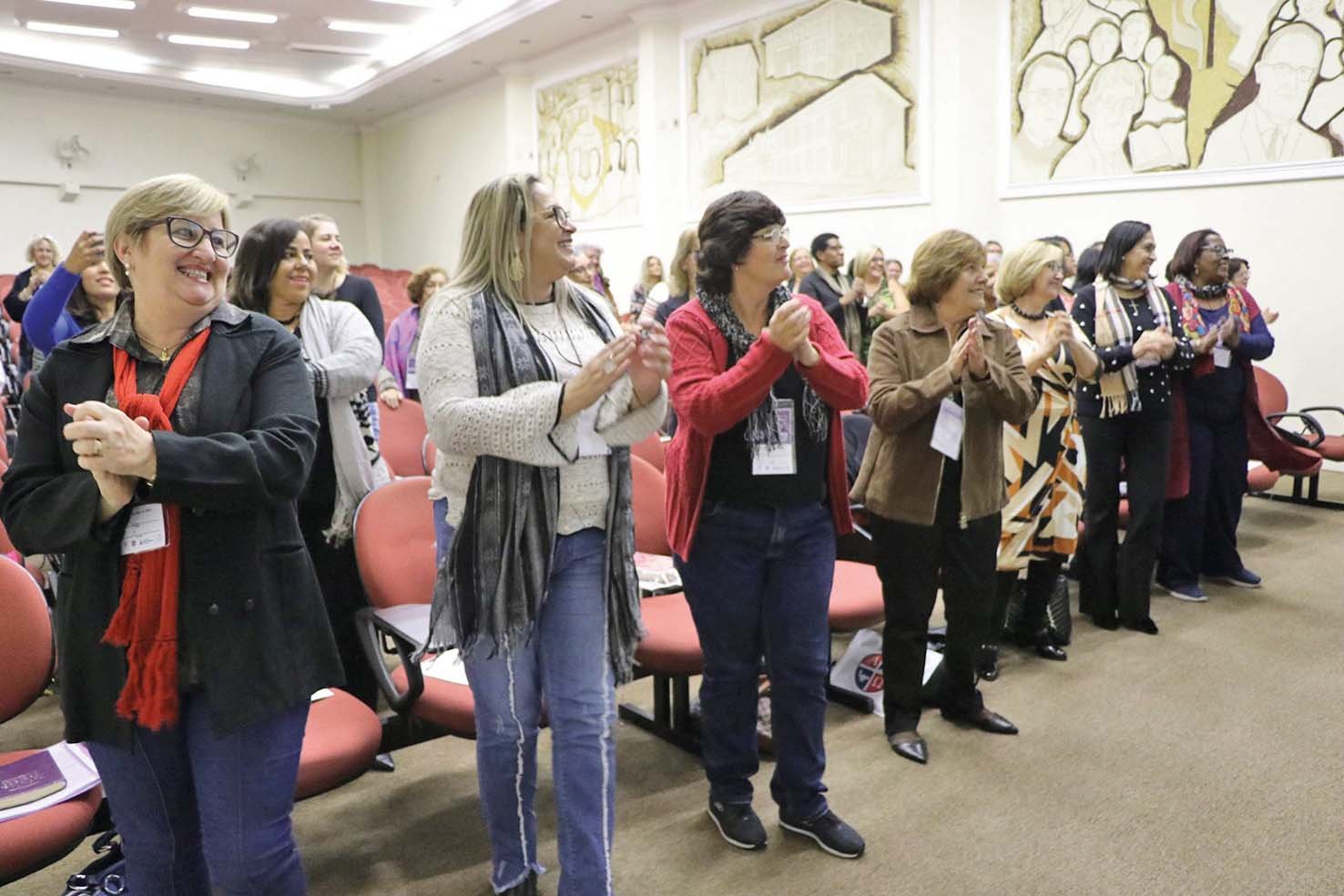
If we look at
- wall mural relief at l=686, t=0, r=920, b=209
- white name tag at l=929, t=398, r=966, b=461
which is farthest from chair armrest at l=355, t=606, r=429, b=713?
wall mural relief at l=686, t=0, r=920, b=209

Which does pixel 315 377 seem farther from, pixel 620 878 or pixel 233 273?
pixel 620 878

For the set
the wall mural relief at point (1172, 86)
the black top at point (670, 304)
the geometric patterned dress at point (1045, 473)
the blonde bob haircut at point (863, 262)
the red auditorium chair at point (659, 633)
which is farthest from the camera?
the wall mural relief at point (1172, 86)

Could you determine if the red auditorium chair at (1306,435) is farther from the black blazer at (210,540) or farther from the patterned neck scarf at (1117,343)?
the black blazer at (210,540)

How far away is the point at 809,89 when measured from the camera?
371 inches

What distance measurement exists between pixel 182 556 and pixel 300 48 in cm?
1418

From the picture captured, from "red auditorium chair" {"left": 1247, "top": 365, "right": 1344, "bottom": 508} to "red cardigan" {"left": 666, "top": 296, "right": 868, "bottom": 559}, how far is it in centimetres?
418

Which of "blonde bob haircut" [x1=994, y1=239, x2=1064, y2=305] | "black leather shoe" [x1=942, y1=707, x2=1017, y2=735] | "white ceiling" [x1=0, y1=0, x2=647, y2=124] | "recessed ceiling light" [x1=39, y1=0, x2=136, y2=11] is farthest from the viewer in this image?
"white ceiling" [x1=0, y1=0, x2=647, y2=124]

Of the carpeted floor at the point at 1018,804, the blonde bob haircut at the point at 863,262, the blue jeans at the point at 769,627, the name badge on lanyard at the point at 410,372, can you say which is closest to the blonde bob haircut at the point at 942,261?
the blue jeans at the point at 769,627

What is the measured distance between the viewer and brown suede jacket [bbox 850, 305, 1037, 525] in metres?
2.65

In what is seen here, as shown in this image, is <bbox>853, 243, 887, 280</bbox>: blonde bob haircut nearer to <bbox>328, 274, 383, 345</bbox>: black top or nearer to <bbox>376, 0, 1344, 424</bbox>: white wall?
<bbox>376, 0, 1344, 424</bbox>: white wall

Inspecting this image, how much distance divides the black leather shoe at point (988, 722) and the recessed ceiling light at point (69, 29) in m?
13.9

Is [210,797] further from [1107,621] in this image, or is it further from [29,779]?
[1107,621]

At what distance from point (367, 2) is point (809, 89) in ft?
18.5

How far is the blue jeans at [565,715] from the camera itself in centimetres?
179
